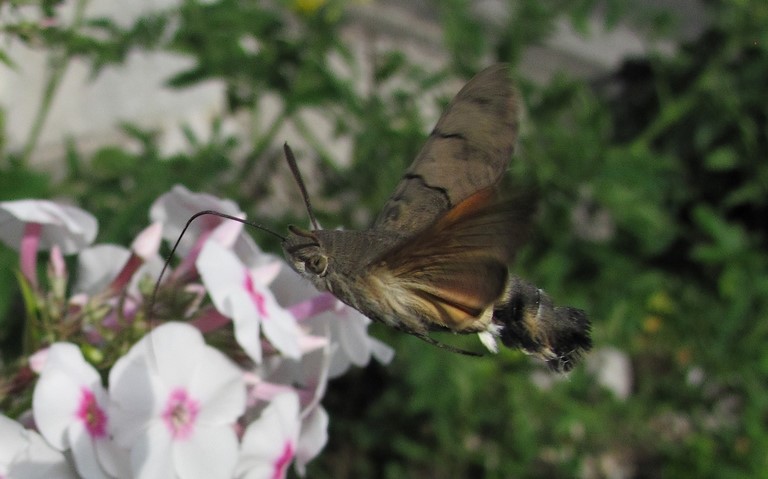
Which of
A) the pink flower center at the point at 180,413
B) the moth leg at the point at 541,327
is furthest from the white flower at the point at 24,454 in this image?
the moth leg at the point at 541,327

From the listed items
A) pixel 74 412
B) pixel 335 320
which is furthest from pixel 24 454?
pixel 335 320

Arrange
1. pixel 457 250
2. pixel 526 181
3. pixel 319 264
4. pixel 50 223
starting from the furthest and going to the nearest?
pixel 526 181 < pixel 50 223 < pixel 319 264 < pixel 457 250

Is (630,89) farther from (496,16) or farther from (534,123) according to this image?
(534,123)

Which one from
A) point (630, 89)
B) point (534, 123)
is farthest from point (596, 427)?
point (630, 89)

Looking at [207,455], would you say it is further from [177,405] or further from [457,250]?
[457,250]

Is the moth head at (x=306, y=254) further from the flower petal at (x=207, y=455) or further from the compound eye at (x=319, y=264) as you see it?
the flower petal at (x=207, y=455)

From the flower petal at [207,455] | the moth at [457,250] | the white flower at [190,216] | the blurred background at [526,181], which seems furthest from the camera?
the blurred background at [526,181]

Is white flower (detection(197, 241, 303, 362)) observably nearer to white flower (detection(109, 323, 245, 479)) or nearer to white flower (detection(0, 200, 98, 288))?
white flower (detection(109, 323, 245, 479))
